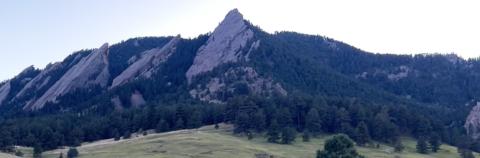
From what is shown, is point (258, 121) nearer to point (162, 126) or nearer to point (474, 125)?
point (162, 126)

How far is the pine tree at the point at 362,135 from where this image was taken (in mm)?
152000

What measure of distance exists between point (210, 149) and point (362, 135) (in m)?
45.8

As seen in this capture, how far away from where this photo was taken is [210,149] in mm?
124875

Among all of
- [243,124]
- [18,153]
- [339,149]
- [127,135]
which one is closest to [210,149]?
[339,149]

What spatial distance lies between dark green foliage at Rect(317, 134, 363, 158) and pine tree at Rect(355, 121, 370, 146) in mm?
40980

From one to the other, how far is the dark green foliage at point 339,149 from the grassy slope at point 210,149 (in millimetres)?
12376

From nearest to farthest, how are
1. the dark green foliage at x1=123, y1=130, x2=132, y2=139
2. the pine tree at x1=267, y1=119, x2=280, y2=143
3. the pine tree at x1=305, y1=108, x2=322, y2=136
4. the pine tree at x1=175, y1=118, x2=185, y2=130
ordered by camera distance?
the pine tree at x1=267, y1=119, x2=280, y2=143, the pine tree at x1=305, y1=108, x2=322, y2=136, the dark green foliage at x1=123, y1=130, x2=132, y2=139, the pine tree at x1=175, y1=118, x2=185, y2=130

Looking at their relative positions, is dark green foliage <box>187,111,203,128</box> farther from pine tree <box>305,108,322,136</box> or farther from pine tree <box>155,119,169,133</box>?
pine tree <box>305,108,322,136</box>

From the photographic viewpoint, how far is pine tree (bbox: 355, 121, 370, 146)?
499 feet

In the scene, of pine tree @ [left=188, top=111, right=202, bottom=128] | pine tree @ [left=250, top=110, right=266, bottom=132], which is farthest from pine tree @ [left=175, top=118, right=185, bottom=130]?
pine tree @ [left=250, top=110, right=266, bottom=132]

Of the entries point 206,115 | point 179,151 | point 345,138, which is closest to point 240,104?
point 206,115

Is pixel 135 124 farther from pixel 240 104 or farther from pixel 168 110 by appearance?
pixel 240 104

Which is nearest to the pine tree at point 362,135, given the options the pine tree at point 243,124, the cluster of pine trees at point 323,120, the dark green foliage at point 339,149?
the cluster of pine trees at point 323,120

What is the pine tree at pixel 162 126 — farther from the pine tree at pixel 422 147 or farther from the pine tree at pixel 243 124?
the pine tree at pixel 422 147
